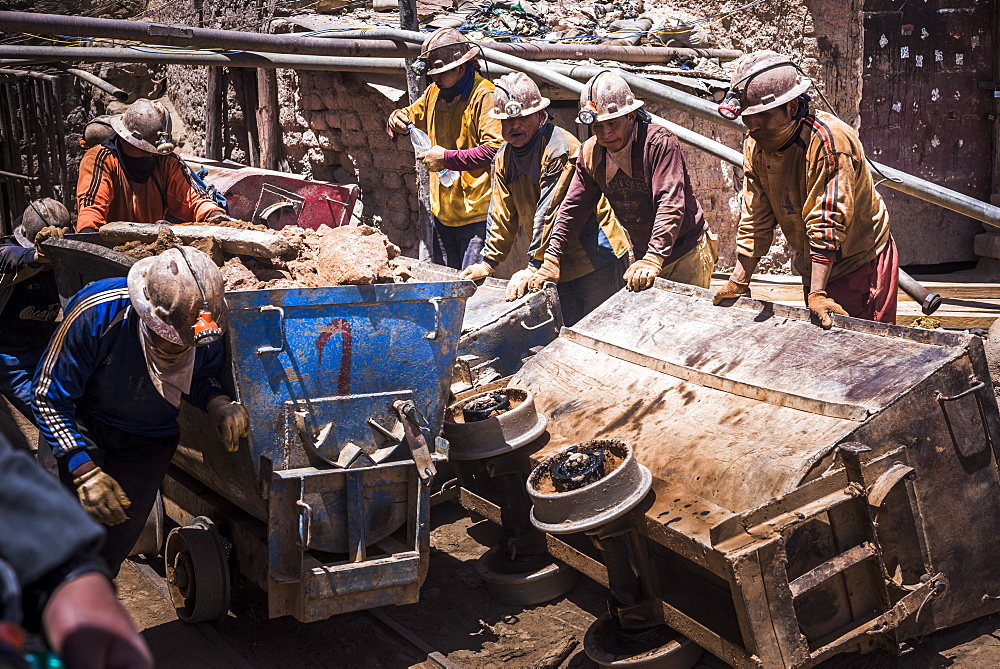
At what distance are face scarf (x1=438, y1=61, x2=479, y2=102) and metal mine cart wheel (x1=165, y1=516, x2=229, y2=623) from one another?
3449mm

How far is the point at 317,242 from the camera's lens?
4.14m

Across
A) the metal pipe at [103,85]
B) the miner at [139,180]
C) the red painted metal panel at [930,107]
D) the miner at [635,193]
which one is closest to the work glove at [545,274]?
the miner at [635,193]

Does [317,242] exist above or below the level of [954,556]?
above

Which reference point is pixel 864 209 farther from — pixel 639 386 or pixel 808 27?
pixel 808 27

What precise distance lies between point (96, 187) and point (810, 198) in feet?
12.8

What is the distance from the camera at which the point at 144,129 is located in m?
5.26

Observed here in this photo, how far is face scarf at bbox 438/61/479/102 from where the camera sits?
6.05 metres

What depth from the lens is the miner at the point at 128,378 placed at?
9.99ft

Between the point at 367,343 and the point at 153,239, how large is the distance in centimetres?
143

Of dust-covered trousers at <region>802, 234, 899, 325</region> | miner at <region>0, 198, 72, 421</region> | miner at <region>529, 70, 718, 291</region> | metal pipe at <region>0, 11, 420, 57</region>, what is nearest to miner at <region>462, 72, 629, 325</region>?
miner at <region>529, 70, 718, 291</region>

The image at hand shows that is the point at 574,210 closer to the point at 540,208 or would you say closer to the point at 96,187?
the point at 540,208

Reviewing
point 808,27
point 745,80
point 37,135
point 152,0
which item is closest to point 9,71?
point 37,135

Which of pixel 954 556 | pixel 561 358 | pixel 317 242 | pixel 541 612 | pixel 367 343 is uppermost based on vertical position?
pixel 317 242

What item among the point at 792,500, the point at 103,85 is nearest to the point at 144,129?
the point at 792,500
